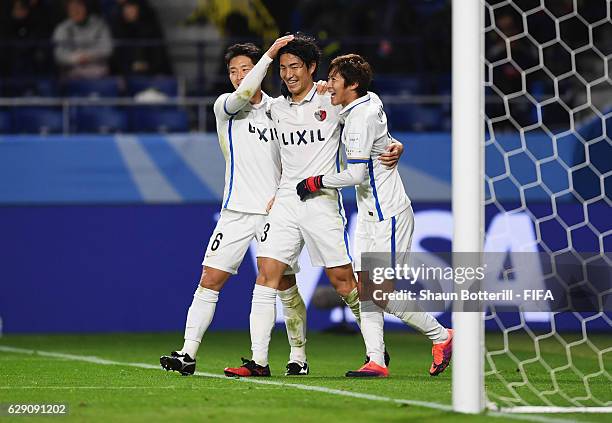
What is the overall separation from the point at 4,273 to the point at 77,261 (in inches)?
29.4

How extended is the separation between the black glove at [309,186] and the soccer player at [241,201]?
1.17 ft

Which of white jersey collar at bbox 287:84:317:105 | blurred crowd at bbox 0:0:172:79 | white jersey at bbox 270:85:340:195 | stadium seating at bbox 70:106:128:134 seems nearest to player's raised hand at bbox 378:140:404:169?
white jersey at bbox 270:85:340:195

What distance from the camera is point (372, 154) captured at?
768cm

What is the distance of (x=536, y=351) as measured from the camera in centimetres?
1054

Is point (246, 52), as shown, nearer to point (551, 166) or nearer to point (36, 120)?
point (551, 166)

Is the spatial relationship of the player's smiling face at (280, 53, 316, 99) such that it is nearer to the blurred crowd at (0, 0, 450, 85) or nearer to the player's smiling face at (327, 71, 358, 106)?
the player's smiling face at (327, 71, 358, 106)

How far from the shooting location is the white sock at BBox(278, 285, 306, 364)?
7.96 m

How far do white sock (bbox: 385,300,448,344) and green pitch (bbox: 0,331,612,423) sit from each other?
275 mm

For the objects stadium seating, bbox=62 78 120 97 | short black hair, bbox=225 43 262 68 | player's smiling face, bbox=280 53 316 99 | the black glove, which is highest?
short black hair, bbox=225 43 262 68

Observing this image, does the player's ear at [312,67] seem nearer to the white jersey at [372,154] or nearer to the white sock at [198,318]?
the white jersey at [372,154]

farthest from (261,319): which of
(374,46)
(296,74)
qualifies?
(374,46)

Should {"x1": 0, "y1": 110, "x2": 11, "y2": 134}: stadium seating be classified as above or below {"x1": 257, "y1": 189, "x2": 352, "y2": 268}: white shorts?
above

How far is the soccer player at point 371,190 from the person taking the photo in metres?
7.44

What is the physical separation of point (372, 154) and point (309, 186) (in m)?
0.47
